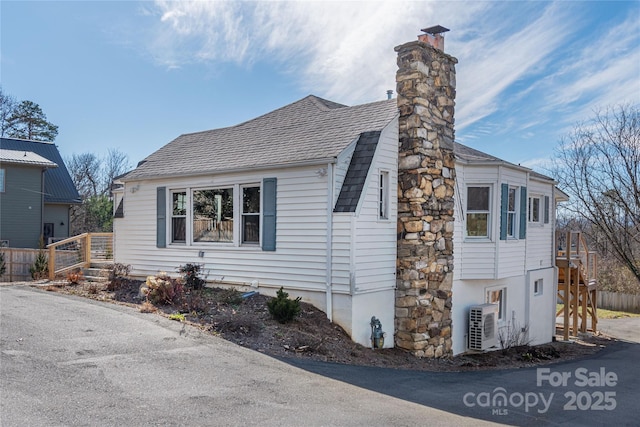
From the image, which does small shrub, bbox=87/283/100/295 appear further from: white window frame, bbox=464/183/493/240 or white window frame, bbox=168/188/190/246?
white window frame, bbox=464/183/493/240

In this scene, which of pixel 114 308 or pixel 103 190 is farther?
pixel 103 190

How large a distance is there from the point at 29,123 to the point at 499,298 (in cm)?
3675

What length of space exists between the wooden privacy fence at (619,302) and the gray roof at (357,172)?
25.3m

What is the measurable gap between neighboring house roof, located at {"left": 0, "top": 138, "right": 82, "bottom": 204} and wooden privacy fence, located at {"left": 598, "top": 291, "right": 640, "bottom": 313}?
31483mm

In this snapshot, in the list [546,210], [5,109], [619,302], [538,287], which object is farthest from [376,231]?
[5,109]

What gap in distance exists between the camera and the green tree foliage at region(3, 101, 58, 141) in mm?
35688

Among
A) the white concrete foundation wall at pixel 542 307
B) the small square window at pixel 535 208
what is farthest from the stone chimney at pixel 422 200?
the small square window at pixel 535 208

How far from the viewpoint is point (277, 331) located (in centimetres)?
884

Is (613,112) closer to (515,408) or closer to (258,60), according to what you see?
(258,60)

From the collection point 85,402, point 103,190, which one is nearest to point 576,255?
point 85,402

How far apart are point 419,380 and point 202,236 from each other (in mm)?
7004

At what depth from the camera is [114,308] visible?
10359mm

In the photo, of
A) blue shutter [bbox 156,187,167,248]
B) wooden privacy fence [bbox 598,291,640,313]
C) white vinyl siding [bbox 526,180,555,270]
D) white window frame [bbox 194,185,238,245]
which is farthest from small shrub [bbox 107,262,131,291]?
wooden privacy fence [bbox 598,291,640,313]

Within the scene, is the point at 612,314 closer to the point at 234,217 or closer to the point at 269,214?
the point at 269,214
